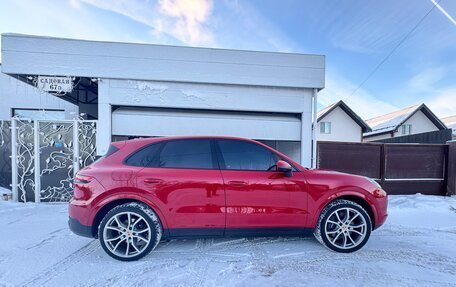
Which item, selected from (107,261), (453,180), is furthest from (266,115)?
(453,180)

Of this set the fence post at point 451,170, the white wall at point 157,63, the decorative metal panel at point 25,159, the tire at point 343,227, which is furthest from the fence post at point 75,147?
the fence post at point 451,170

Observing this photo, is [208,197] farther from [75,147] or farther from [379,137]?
[379,137]

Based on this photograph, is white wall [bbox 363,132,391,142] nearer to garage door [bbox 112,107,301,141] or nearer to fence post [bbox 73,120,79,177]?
garage door [bbox 112,107,301,141]

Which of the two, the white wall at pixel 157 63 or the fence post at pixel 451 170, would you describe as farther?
the fence post at pixel 451 170

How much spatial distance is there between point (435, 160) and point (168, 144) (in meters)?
8.04

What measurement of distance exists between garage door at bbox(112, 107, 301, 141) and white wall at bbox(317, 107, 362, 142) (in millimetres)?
16826

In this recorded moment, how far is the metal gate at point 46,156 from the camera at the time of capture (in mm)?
5742

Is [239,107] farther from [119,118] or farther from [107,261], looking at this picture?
[107,261]

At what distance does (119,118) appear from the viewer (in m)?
6.08

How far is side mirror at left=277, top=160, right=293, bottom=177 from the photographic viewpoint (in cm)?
308

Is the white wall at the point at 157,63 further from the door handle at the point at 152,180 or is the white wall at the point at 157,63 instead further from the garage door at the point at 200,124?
the door handle at the point at 152,180

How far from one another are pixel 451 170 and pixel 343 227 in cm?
617

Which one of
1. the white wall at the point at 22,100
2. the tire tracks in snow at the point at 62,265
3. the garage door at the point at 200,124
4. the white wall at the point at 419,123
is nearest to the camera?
the tire tracks in snow at the point at 62,265

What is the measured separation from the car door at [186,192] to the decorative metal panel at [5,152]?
5.43m
